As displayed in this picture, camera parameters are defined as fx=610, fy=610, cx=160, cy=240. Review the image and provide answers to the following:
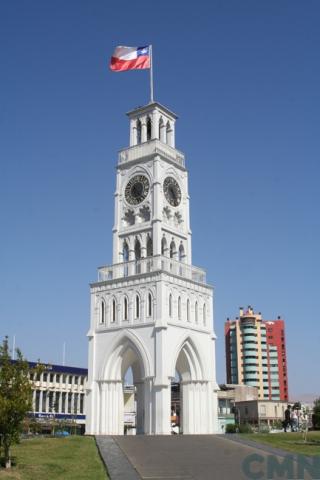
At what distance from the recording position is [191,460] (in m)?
28.0

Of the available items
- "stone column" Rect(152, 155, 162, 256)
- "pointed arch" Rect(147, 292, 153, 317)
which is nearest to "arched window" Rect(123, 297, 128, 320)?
"pointed arch" Rect(147, 292, 153, 317)

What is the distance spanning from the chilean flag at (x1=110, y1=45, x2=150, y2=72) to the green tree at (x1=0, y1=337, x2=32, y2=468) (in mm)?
32202

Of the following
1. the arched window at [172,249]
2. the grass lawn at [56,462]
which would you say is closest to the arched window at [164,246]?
the arched window at [172,249]

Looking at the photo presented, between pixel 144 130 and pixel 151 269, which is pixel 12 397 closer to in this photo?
pixel 151 269

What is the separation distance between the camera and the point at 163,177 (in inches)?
2203

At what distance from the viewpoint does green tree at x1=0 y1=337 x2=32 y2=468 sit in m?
25.3

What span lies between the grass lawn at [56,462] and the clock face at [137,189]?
82.4ft

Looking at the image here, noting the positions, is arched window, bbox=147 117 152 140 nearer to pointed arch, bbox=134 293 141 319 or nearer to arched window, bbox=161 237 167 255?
arched window, bbox=161 237 167 255

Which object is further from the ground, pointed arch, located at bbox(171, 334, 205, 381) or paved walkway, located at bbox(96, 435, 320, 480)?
pointed arch, located at bbox(171, 334, 205, 381)

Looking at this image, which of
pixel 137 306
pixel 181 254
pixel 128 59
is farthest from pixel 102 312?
Result: pixel 128 59

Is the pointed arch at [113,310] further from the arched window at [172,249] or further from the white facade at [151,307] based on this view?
the arched window at [172,249]

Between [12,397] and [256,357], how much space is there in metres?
139

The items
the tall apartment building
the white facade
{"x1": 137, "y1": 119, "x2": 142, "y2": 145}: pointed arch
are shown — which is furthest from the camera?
the tall apartment building

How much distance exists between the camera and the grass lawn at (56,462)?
74.0 ft
